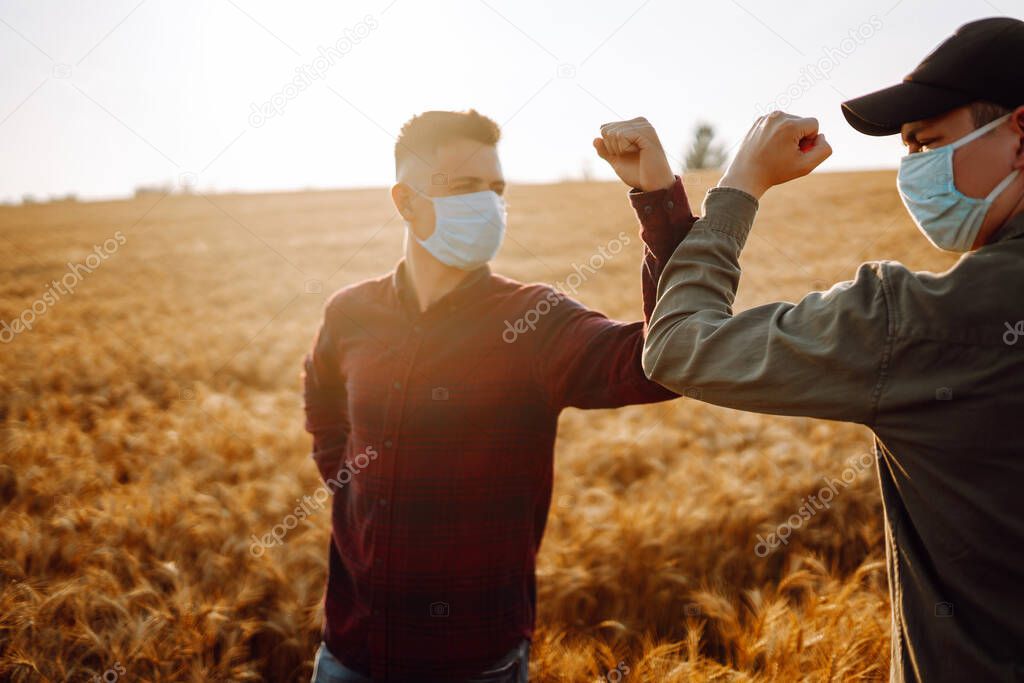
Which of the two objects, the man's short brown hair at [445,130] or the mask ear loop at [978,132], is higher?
the man's short brown hair at [445,130]

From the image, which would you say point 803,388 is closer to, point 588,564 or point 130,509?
point 588,564

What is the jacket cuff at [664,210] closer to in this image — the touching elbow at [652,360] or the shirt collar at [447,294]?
the touching elbow at [652,360]

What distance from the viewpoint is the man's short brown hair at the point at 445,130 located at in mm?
2150

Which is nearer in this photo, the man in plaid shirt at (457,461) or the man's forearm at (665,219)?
the man's forearm at (665,219)

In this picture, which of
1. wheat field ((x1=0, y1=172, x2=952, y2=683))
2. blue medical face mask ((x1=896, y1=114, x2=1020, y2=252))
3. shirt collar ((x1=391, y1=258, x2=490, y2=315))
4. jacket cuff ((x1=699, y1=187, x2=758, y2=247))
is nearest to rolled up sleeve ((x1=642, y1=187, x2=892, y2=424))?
jacket cuff ((x1=699, y1=187, x2=758, y2=247))

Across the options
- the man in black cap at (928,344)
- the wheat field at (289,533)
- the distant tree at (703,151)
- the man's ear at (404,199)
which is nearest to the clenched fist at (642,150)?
the man in black cap at (928,344)

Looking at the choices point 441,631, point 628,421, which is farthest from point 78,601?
point 628,421

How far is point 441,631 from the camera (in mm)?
1872

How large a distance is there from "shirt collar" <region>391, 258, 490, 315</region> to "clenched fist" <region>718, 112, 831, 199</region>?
1002mm

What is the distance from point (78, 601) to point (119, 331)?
6887mm

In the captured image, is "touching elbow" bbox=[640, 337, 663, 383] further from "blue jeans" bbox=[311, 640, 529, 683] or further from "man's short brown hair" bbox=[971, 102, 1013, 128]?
"blue jeans" bbox=[311, 640, 529, 683]

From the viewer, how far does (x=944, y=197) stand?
1.19 meters

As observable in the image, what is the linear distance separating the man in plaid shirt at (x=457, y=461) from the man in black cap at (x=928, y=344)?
0.56m

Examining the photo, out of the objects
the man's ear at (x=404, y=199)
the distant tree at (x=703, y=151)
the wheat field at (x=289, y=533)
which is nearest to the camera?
the man's ear at (x=404, y=199)
